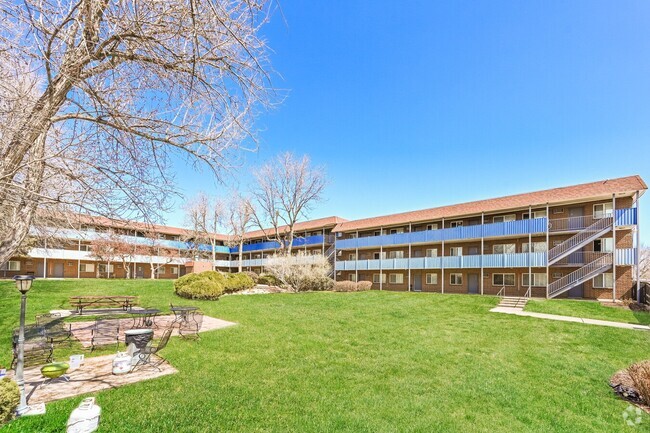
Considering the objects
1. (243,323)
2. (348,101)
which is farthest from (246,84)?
(348,101)

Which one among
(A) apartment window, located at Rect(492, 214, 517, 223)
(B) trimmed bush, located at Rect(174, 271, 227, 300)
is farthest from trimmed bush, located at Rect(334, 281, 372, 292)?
(A) apartment window, located at Rect(492, 214, 517, 223)

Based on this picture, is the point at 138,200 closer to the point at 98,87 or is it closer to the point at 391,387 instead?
the point at 98,87

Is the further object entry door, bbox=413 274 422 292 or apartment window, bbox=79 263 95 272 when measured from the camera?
apartment window, bbox=79 263 95 272

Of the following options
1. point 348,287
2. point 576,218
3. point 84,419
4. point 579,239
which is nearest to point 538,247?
point 579,239

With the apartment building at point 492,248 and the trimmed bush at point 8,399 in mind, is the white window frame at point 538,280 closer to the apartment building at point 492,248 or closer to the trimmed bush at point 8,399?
the apartment building at point 492,248

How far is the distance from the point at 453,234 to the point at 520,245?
15.8ft

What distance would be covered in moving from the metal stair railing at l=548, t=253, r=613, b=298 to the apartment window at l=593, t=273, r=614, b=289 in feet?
3.34

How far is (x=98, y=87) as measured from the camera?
14.3 ft

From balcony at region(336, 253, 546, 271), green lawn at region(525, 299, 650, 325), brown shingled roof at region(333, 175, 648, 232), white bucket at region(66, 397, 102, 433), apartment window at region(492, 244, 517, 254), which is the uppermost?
brown shingled roof at region(333, 175, 648, 232)

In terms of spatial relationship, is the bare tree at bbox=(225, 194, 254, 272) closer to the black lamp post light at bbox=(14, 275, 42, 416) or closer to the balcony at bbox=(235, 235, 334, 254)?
the balcony at bbox=(235, 235, 334, 254)

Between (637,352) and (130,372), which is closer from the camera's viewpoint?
(130,372)

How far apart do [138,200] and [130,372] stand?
4.76m

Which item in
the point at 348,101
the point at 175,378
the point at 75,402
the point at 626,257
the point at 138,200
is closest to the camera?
the point at 138,200

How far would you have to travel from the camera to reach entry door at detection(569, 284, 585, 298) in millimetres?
22125
